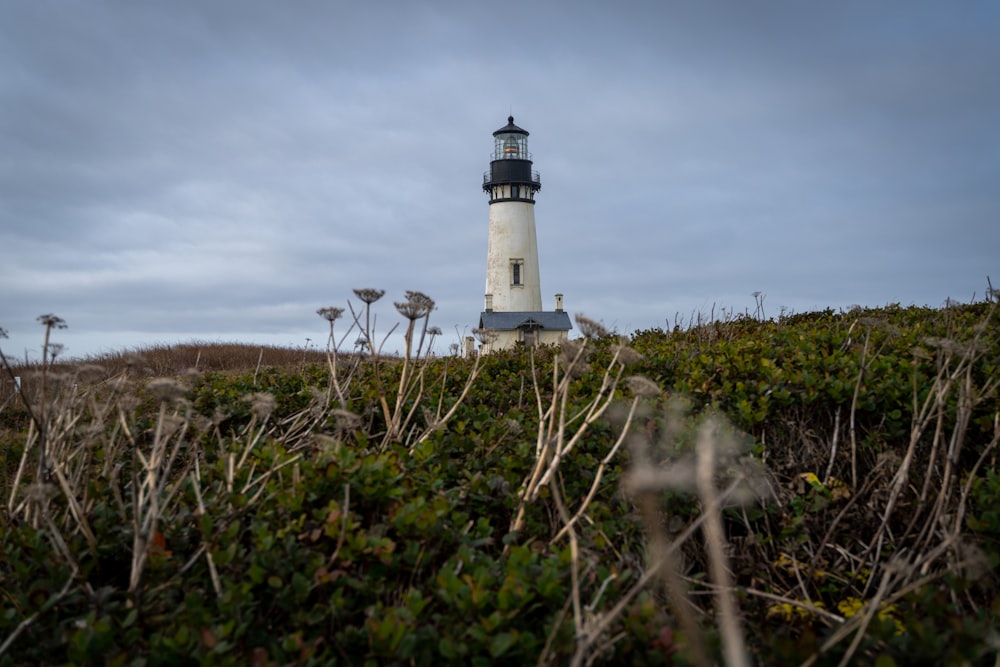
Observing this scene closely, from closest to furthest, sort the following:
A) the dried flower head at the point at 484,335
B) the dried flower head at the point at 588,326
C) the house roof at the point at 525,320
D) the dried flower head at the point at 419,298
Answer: the dried flower head at the point at 588,326
the dried flower head at the point at 419,298
the dried flower head at the point at 484,335
the house roof at the point at 525,320

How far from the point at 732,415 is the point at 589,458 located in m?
1.30

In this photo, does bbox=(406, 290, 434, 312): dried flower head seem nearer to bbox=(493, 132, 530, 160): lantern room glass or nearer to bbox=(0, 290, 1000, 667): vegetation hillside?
bbox=(0, 290, 1000, 667): vegetation hillside

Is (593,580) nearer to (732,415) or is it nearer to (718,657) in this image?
(718,657)

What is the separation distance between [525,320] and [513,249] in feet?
14.5

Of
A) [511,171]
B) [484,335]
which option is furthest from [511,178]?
[484,335]

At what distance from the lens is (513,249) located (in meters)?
41.6

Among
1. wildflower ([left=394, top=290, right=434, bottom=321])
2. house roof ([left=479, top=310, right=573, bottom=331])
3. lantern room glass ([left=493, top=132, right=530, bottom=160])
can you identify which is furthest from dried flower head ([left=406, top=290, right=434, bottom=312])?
lantern room glass ([left=493, top=132, right=530, bottom=160])

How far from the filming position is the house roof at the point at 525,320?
39562 millimetres

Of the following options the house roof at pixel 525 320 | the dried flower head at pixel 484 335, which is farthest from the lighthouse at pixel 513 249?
the dried flower head at pixel 484 335

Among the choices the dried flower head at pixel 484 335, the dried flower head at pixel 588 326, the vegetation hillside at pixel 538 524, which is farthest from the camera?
the dried flower head at pixel 484 335

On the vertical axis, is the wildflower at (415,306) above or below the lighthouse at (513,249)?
below

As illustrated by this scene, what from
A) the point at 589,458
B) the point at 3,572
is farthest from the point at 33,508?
the point at 589,458

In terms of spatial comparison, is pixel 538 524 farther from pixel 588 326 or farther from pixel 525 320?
pixel 525 320

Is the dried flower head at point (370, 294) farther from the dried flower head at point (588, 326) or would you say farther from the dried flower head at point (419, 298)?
the dried flower head at point (588, 326)
